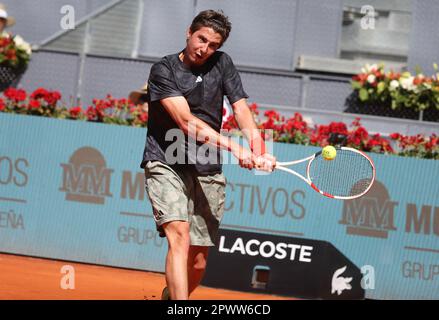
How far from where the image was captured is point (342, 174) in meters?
6.35

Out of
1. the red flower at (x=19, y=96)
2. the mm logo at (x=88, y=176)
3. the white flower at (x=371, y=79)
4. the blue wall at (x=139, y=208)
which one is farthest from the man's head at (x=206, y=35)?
the white flower at (x=371, y=79)

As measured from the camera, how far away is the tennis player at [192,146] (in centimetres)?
559

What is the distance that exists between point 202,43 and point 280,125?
438 cm

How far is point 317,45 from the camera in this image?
515 inches

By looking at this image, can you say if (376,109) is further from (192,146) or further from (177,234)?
(177,234)

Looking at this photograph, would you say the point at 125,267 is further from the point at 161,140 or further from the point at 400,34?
the point at 400,34

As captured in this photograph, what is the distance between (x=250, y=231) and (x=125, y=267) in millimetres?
1513

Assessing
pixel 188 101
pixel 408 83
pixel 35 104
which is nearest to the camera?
pixel 188 101

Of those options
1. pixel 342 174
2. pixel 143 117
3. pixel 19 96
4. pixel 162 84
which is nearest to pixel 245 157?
pixel 162 84

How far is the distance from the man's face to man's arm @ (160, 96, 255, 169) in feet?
1.01

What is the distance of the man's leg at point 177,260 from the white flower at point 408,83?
23.5 feet

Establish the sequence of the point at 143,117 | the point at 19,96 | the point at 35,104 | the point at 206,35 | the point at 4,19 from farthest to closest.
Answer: the point at 4,19
the point at 19,96
the point at 35,104
the point at 143,117
the point at 206,35

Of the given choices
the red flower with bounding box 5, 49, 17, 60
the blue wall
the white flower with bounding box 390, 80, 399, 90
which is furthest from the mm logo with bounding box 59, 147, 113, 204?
the white flower with bounding box 390, 80, 399, 90
